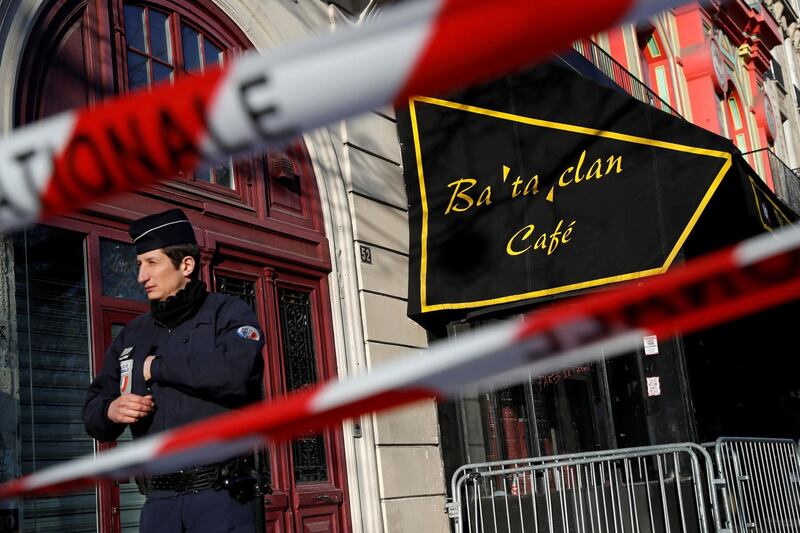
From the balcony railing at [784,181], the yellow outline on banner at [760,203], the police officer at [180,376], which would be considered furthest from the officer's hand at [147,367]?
the balcony railing at [784,181]

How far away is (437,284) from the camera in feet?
33.1

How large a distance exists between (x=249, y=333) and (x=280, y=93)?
2.55 m

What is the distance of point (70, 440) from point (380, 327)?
381cm

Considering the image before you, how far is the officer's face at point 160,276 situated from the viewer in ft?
13.5

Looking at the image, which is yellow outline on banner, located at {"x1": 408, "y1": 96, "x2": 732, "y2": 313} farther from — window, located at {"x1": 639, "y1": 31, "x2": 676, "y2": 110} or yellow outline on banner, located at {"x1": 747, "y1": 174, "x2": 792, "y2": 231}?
window, located at {"x1": 639, "y1": 31, "x2": 676, "y2": 110}

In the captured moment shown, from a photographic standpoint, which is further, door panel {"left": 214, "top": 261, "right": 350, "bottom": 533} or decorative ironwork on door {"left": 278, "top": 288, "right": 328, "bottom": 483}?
decorative ironwork on door {"left": 278, "top": 288, "right": 328, "bottom": 483}

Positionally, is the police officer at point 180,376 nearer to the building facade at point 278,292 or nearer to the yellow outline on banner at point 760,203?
the building facade at point 278,292

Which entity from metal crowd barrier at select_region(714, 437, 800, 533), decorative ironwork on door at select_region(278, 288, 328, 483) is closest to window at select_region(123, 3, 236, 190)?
decorative ironwork on door at select_region(278, 288, 328, 483)

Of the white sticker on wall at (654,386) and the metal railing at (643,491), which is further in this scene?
the white sticker on wall at (654,386)

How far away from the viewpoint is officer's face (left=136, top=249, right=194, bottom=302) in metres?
4.12

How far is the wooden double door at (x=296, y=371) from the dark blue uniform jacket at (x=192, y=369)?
3540 millimetres

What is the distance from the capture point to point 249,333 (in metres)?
4.00

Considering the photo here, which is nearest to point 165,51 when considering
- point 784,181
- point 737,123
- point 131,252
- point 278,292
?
point 131,252

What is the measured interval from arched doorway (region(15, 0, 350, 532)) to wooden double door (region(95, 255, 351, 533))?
0.5 inches
